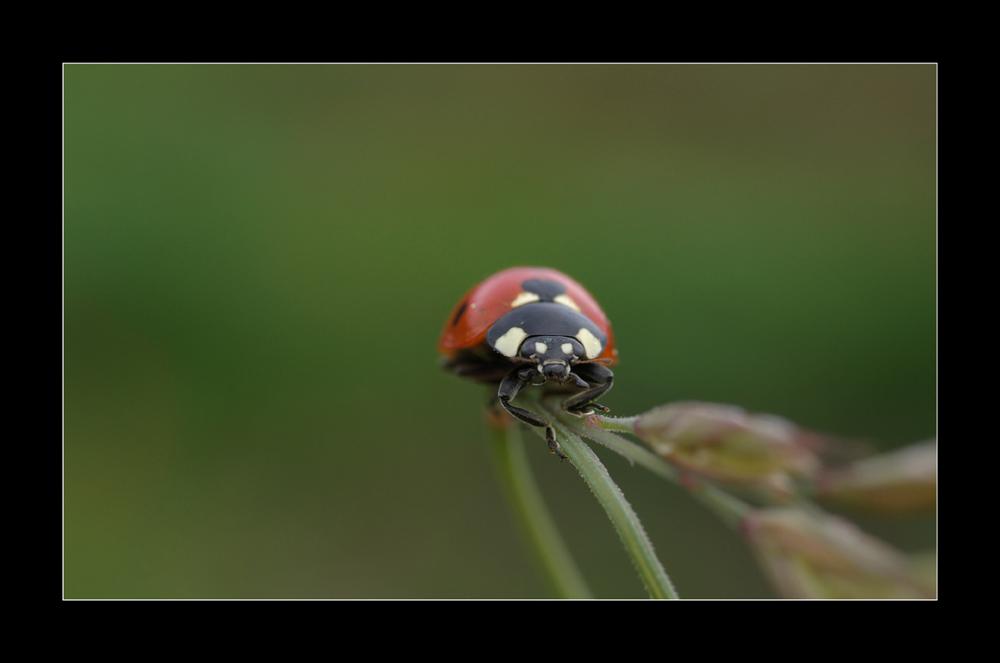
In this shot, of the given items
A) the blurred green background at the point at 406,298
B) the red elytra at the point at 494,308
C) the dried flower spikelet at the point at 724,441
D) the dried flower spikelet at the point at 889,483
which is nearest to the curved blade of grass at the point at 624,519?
the dried flower spikelet at the point at 724,441

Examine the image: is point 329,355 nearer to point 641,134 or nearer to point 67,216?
point 67,216

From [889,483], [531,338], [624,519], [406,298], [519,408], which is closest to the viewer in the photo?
[624,519]

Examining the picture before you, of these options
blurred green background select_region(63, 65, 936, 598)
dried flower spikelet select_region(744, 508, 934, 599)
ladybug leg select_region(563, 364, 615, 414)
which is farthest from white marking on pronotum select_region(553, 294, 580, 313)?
blurred green background select_region(63, 65, 936, 598)

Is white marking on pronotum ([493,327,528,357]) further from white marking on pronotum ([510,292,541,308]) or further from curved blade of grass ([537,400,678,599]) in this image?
curved blade of grass ([537,400,678,599])

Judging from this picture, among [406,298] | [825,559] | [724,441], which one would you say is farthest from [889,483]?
[406,298]

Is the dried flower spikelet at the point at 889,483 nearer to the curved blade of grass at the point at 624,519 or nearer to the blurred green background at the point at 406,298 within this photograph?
the curved blade of grass at the point at 624,519

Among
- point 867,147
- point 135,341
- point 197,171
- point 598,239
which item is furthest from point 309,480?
point 867,147

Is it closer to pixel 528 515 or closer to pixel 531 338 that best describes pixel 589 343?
pixel 531 338
